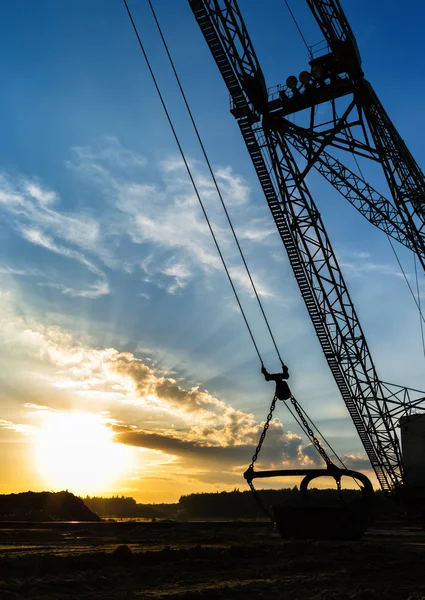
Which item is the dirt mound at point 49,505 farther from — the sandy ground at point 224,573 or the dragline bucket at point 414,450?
the sandy ground at point 224,573

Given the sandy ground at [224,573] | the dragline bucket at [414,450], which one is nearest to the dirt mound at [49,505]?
the dragline bucket at [414,450]

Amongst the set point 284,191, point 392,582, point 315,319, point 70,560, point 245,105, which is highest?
point 245,105

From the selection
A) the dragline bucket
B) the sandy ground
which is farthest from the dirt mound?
the sandy ground

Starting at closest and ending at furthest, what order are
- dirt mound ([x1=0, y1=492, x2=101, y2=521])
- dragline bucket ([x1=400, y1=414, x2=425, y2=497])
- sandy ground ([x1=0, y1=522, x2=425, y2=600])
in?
sandy ground ([x1=0, y1=522, x2=425, y2=600]) < dragline bucket ([x1=400, y1=414, x2=425, y2=497]) < dirt mound ([x1=0, y1=492, x2=101, y2=521])

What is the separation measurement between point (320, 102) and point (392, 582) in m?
14.8

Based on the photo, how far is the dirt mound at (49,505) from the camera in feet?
93.8

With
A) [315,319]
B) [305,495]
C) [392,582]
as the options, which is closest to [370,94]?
[315,319]

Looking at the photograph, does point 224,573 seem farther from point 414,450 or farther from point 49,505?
point 49,505

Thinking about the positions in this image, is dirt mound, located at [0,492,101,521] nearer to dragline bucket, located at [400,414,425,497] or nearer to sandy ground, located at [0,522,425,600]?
dragline bucket, located at [400,414,425,497]

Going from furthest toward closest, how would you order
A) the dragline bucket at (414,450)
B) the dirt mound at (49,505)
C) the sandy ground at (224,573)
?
the dirt mound at (49,505)
the dragline bucket at (414,450)
the sandy ground at (224,573)

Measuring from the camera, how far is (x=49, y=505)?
29922 mm

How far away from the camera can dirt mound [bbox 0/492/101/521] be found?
93.8 feet

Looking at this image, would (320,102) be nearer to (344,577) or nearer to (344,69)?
(344,69)

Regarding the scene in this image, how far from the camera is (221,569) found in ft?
25.1
